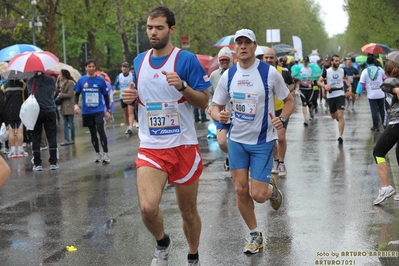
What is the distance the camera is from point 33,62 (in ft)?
44.8

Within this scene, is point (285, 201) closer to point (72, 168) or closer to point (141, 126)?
point (141, 126)

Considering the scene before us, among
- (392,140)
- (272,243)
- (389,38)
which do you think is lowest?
(272,243)

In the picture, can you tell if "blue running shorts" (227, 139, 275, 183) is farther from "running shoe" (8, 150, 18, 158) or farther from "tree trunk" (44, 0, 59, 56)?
"tree trunk" (44, 0, 59, 56)

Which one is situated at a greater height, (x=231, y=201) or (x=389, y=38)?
(x=389, y=38)

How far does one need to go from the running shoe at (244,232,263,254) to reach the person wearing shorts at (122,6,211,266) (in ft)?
2.81

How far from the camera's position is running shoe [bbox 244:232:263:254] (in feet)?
22.8

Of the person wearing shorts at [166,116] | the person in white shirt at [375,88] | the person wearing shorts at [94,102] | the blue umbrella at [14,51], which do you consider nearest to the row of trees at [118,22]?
the blue umbrella at [14,51]

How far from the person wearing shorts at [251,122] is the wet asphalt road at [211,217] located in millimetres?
503

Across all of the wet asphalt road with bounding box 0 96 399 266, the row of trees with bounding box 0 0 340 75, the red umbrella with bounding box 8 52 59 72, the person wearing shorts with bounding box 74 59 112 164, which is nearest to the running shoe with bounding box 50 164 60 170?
the wet asphalt road with bounding box 0 96 399 266

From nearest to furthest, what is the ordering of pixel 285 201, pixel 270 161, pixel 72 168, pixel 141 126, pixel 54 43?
pixel 141 126 < pixel 270 161 < pixel 285 201 < pixel 72 168 < pixel 54 43

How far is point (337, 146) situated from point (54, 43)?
953 inches

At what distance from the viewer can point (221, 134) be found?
9859mm

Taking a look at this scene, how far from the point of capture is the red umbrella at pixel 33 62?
1362cm

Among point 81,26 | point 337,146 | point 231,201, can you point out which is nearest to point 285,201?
point 231,201
